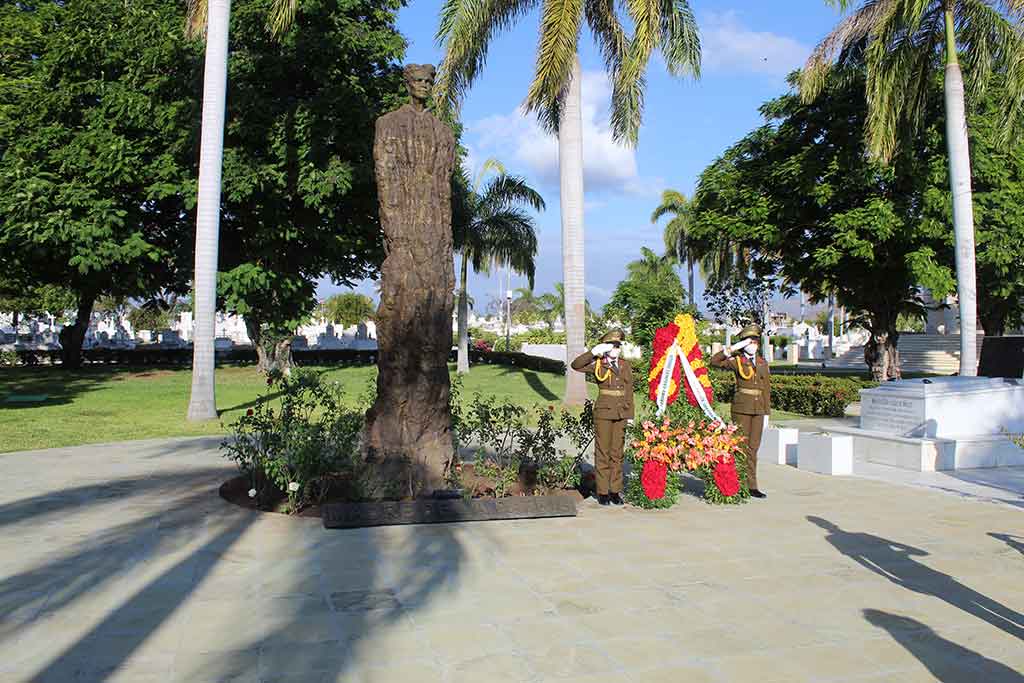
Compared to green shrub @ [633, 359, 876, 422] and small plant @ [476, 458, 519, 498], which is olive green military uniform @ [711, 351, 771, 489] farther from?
green shrub @ [633, 359, 876, 422]

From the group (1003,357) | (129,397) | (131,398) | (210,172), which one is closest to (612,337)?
(1003,357)

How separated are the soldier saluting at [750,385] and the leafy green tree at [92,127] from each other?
62.7 feet

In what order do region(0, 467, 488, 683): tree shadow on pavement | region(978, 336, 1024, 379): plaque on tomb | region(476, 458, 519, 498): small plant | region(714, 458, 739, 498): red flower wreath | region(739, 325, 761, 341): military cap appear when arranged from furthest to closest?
region(978, 336, 1024, 379): plaque on tomb → region(739, 325, 761, 341): military cap → region(714, 458, 739, 498): red flower wreath → region(476, 458, 519, 498): small plant → region(0, 467, 488, 683): tree shadow on pavement

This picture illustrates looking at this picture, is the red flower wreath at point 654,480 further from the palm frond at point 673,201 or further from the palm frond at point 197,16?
the palm frond at point 673,201

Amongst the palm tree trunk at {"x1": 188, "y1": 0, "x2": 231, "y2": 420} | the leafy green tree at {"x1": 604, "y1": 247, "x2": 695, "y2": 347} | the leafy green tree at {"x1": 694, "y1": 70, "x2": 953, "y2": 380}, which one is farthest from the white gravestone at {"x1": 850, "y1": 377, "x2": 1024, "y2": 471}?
the leafy green tree at {"x1": 604, "y1": 247, "x2": 695, "y2": 347}

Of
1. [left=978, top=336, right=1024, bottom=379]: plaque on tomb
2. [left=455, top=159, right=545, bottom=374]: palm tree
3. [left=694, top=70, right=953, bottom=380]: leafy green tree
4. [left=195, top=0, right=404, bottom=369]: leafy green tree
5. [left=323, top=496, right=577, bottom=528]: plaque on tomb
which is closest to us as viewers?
[left=323, top=496, right=577, bottom=528]: plaque on tomb

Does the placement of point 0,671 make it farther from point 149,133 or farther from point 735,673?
point 149,133

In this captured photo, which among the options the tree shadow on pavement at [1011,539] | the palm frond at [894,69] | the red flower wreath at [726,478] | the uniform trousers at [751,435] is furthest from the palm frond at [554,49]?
the tree shadow on pavement at [1011,539]

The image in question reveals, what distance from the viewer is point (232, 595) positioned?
535 cm

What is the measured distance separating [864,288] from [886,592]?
2168cm

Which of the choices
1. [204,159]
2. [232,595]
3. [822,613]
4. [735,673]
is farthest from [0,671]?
[204,159]

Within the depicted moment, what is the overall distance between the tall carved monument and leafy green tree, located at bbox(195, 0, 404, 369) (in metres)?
15.4

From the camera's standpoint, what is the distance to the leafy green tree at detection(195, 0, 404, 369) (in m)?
23.1

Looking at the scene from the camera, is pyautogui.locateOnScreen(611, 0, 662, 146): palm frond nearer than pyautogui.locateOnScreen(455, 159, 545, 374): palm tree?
Yes
